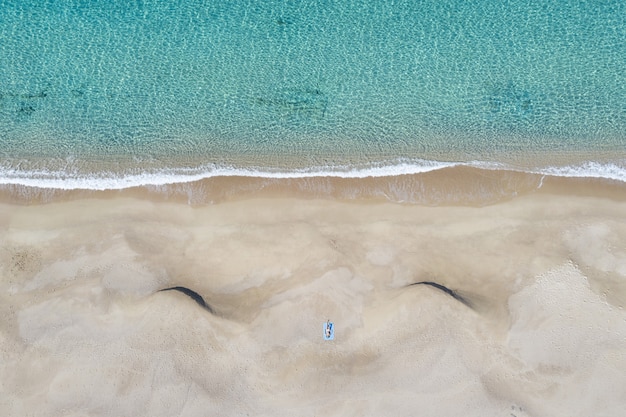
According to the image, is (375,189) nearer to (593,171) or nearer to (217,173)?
(217,173)

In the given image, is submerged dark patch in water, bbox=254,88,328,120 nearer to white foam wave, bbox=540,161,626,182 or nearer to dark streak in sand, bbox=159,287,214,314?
dark streak in sand, bbox=159,287,214,314

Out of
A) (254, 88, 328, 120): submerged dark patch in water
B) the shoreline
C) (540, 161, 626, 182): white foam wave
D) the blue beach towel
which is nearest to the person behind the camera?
the blue beach towel

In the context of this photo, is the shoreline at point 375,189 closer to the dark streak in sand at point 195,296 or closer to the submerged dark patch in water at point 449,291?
the submerged dark patch in water at point 449,291

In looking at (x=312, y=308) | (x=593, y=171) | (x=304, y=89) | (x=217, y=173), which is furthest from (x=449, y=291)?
(x=304, y=89)

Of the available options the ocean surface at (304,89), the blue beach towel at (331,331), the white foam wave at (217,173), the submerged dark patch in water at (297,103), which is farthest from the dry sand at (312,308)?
the submerged dark patch in water at (297,103)

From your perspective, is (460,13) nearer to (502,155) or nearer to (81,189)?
(502,155)

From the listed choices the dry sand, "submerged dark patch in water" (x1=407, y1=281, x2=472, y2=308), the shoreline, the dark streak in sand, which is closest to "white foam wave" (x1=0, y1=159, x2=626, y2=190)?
the shoreline
